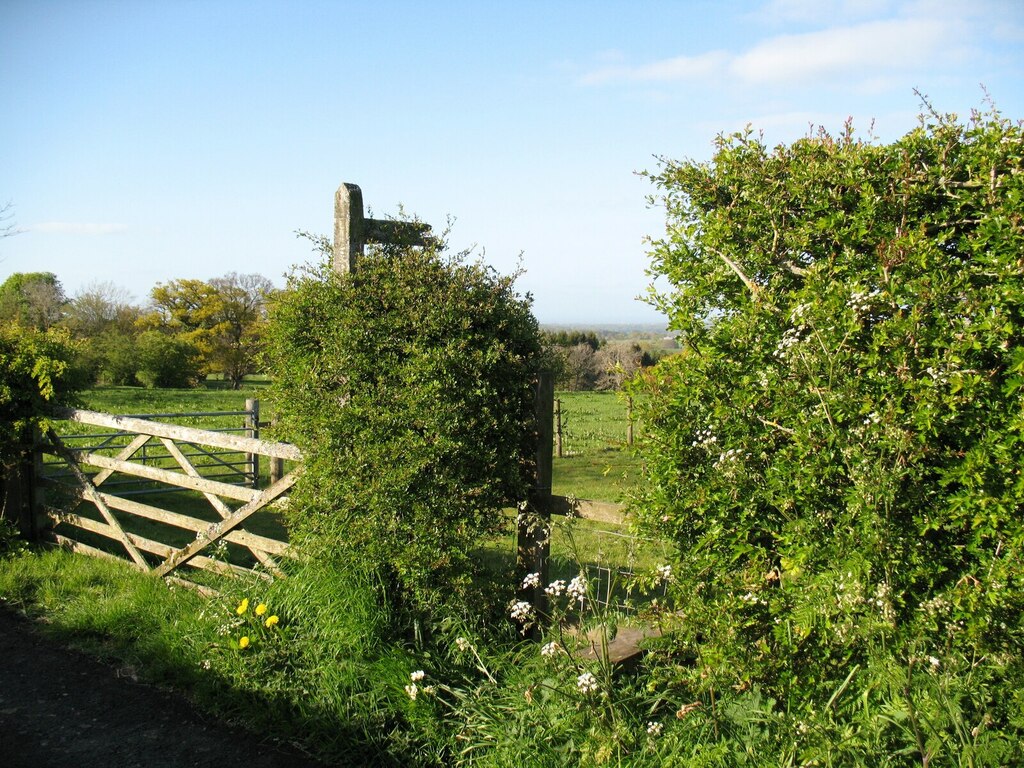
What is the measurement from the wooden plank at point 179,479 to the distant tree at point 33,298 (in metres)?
28.0

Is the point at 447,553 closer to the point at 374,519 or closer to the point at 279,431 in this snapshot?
the point at 374,519

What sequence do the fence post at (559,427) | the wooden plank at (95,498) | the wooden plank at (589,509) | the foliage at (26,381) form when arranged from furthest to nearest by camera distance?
the fence post at (559,427) → the foliage at (26,381) → the wooden plank at (95,498) → the wooden plank at (589,509)

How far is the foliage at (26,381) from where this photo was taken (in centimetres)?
811

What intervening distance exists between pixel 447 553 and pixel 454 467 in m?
0.54

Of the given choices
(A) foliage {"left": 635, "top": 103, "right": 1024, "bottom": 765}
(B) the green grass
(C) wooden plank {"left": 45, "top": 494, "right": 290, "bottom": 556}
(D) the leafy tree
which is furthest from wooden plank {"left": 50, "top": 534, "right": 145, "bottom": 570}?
(A) foliage {"left": 635, "top": 103, "right": 1024, "bottom": 765}

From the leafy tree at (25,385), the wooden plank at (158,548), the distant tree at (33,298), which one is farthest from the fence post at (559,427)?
the distant tree at (33,298)

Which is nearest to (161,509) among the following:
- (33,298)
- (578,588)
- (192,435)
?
(192,435)

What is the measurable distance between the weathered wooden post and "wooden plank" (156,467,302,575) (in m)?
1.67

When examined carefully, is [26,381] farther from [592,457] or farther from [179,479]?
[592,457]

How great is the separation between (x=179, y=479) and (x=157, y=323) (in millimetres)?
38316

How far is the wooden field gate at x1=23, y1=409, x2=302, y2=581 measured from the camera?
6.40 metres

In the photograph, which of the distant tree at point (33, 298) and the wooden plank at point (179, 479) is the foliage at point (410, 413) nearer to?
the wooden plank at point (179, 479)

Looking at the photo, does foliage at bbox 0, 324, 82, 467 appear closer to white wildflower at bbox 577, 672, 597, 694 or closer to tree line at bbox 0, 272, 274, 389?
white wildflower at bbox 577, 672, 597, 694

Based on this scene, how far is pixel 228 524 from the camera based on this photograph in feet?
21.9
